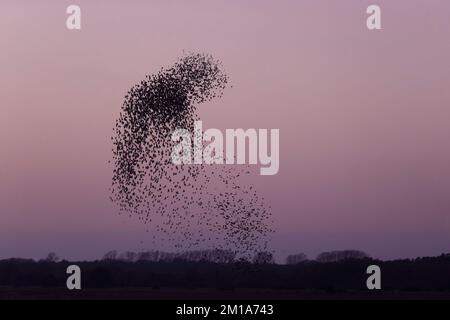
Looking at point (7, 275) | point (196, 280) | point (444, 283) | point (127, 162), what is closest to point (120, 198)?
point (127, 162)

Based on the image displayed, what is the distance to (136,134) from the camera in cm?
3875

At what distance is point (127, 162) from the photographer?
39.0 meters

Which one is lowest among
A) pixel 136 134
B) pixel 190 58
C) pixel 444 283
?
pixel 444 283

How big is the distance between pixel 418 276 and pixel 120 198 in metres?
22.0

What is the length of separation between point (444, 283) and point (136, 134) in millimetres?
22561
